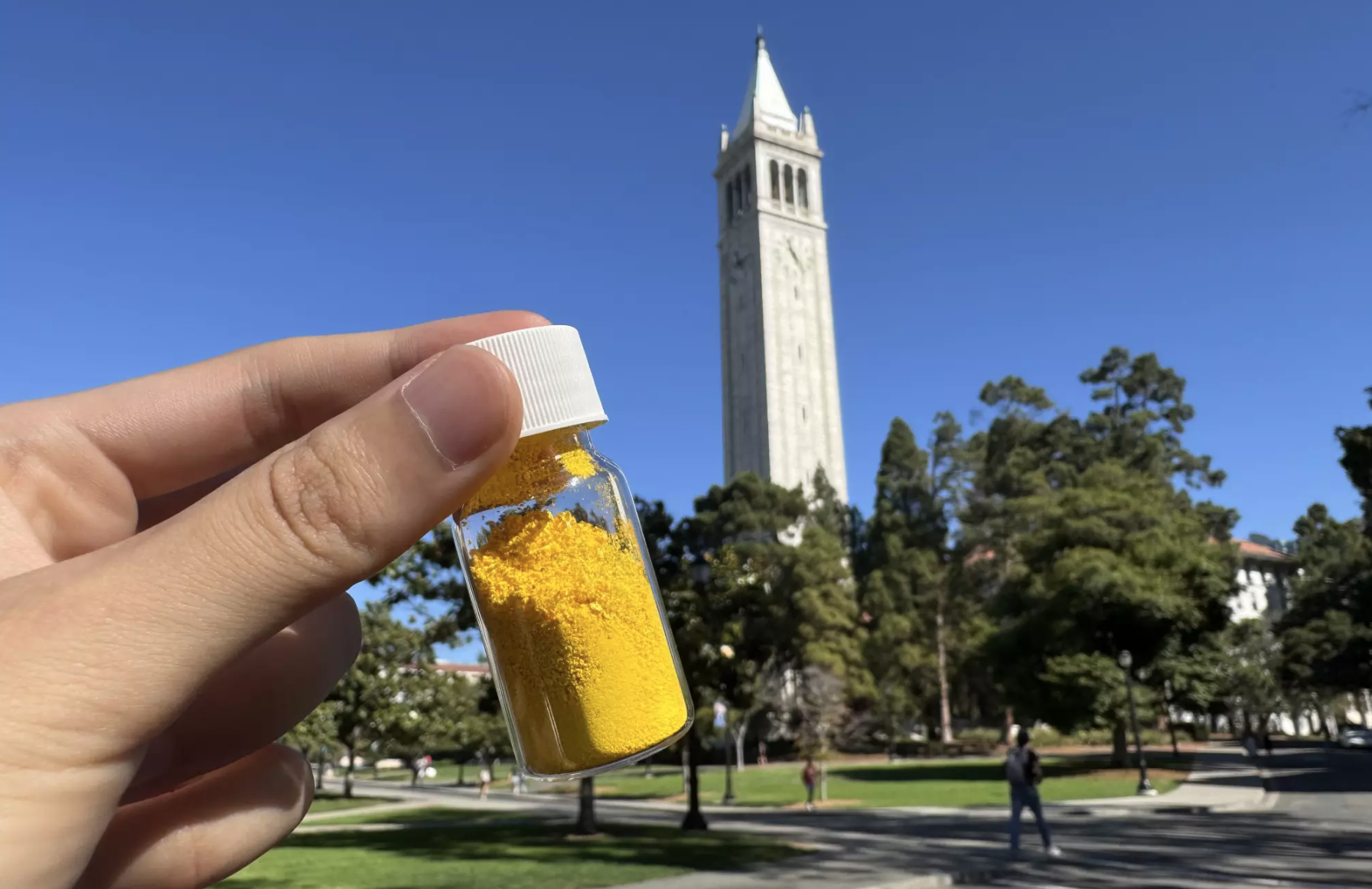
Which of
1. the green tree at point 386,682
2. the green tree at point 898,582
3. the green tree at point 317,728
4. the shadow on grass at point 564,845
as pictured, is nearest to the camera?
the shadow on grass at point 564,845

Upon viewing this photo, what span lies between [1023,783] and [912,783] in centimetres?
1918

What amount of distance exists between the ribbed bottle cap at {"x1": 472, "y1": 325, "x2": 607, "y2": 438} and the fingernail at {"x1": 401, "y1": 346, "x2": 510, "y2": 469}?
7.8 inches

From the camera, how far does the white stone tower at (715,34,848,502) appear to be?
65.0 m

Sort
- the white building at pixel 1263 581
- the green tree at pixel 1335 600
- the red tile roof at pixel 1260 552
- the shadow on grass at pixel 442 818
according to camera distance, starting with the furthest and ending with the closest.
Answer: the white building at pixel 1263 581, the red tile roof at pixel 1260 552, the green tree at pixel 1335 600, the shadow on grass at pixel 442 818

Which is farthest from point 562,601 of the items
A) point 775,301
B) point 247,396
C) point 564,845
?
point 775,301

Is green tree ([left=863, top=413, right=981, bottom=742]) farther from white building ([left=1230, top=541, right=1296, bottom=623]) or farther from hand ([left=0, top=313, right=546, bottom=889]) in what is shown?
hand ([left=0, top=313, right=546, bottom=889])

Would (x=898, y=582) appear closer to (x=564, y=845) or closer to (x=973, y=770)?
(x=973, y=770)

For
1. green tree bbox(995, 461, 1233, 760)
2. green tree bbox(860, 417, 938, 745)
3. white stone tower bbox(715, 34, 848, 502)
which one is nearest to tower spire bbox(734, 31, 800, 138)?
white stone tower bbox(715, 34, 848, 502)

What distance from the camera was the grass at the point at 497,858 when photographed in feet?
35.2

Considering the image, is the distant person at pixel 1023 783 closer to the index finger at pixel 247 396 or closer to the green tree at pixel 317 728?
the index finger at pixel 247 396

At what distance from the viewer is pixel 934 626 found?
4841cm

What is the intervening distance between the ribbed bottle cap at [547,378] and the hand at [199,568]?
0.52 ft

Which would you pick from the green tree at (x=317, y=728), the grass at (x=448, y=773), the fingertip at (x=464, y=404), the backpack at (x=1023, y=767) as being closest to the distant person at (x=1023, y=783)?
the backpack at (x=1023, y=767)

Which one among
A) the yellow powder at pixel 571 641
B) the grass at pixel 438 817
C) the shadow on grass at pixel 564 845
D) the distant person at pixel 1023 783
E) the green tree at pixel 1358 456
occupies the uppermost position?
the green tree at pixel 1358 456
